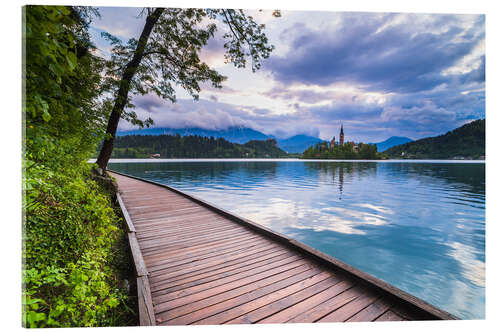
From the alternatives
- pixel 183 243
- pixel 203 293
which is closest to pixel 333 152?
pixel 183 243

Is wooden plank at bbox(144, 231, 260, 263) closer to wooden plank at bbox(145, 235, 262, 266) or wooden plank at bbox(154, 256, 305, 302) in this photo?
wooden plank at bbox(145, 235, 262, 266)

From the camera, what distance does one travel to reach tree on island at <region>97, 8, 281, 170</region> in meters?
6.01

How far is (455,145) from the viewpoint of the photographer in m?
5.65

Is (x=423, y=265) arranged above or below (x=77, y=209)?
below

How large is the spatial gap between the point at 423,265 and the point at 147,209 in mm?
8138

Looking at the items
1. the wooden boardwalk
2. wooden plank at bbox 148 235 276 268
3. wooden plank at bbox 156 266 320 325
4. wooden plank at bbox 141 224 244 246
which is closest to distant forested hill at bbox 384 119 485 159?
the wooden boardwalk

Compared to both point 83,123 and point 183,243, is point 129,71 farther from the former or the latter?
point 183,243

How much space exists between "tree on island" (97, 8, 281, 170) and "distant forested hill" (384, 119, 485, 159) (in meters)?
4.66

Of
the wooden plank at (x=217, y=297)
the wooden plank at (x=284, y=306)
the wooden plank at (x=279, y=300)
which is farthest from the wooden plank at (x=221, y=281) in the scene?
the wooden plank at (x=284, y=306)

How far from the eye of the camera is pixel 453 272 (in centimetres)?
530

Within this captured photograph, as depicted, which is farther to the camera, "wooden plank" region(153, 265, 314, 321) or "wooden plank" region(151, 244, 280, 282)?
"wooden plank" region(151, 244, 280, 282)

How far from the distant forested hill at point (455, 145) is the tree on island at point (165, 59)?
15.3 feet
